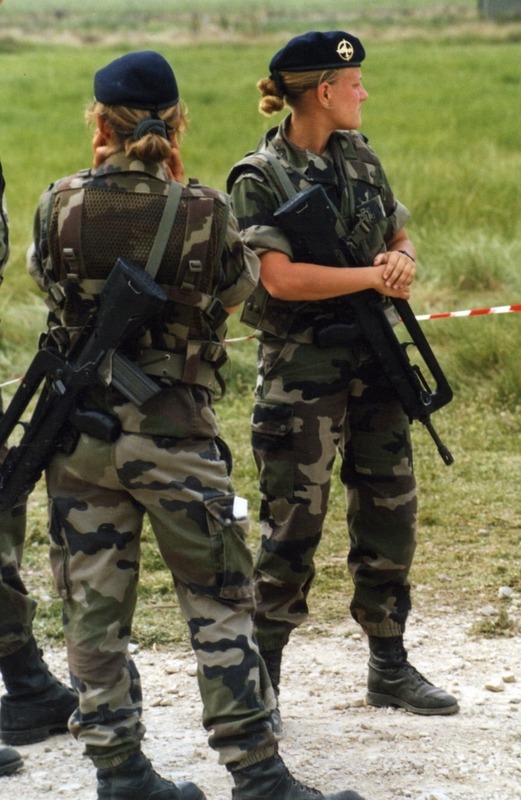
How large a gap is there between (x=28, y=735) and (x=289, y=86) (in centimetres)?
201

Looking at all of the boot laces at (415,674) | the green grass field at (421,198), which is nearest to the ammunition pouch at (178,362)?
the boot laces at (415,674)

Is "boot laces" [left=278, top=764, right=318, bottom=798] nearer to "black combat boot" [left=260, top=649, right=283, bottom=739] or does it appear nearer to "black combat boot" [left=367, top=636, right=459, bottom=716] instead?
"black combat boot" [left=260, top=649, right=283, bottom=739]

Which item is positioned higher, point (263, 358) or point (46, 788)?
point (263, 358)

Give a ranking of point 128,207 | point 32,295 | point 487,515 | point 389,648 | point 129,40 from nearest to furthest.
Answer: point 128,207 → point 389,648 → point 487,515 → point 32,295 → point 129,40

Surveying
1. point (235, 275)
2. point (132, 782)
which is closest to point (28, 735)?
point (132, 782)

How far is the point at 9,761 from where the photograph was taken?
391 centimetres

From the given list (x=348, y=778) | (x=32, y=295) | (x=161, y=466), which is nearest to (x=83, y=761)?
(x=348, y=778)

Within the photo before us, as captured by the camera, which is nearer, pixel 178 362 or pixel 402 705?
pixel 178 362

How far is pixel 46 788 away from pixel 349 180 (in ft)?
6.14

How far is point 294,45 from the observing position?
399 centimetres

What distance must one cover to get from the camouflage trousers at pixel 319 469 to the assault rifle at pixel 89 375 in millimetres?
781

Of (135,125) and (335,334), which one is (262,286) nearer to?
(335,334)

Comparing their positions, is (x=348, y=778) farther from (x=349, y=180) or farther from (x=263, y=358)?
(x=349, y=180)

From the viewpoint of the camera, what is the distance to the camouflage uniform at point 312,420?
4.04 m
